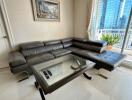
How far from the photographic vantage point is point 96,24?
3266 millimetres

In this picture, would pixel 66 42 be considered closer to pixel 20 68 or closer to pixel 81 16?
pixel 81 16

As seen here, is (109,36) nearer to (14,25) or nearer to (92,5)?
(92,5)

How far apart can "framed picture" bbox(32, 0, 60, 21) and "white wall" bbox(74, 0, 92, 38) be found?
951 mm

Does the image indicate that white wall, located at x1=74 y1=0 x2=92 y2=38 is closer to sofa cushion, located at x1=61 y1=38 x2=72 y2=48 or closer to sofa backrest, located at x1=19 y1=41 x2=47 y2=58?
sofa cushion, located at x1=61 y1=38 x2=72 y2=48

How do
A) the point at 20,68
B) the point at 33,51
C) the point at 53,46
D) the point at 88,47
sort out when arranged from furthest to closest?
the point at 53,46
the point at 88,47
the point at 33,51
the point at 20,68

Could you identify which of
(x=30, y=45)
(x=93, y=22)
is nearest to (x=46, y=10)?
(x=30, y=45)

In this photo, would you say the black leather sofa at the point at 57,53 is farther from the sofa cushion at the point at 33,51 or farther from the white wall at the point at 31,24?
the white wall at the point at 31,24

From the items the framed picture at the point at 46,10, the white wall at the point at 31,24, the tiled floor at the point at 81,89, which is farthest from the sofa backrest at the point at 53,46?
the framed picture at the point at 46,10

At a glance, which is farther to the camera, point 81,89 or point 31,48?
point 31,48

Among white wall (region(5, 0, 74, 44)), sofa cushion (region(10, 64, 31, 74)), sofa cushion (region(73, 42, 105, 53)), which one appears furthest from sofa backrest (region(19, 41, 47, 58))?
sofa cushion (region(73, 42, 105, 53))

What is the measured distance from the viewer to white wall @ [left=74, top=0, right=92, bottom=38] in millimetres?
3285

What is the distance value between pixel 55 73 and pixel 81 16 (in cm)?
291

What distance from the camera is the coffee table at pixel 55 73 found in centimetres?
127

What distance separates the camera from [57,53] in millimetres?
2674
